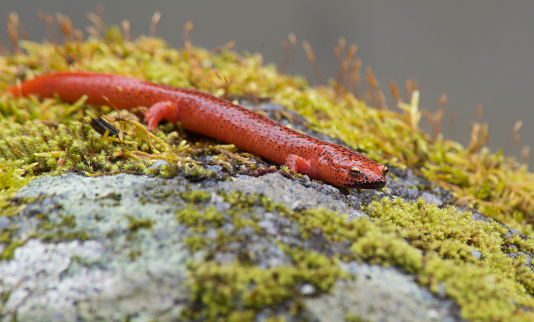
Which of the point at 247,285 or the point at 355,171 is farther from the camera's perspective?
the point at 355,171

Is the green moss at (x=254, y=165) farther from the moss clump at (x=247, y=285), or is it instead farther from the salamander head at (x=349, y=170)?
the salamander head at (x=349, y=170)

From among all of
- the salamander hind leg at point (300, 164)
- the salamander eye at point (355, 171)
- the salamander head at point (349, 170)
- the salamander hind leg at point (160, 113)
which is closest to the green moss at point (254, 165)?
the salamander hind leg at point (160, 113)

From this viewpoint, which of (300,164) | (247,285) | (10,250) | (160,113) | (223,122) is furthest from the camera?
(160,113)

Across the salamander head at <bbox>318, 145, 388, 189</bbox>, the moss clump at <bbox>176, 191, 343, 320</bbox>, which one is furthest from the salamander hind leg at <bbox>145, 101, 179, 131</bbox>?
the moss clump at <bbox>176, 191, 343, 320</bbox>

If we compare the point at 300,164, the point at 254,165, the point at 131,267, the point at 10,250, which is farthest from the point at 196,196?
the point at 300,164

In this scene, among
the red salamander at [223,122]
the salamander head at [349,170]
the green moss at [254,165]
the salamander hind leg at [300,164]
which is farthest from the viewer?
the salamander hind leg at [300,164]

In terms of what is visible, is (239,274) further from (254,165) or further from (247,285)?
(254,165)

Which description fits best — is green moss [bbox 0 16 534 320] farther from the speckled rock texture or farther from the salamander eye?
the salamander eye
